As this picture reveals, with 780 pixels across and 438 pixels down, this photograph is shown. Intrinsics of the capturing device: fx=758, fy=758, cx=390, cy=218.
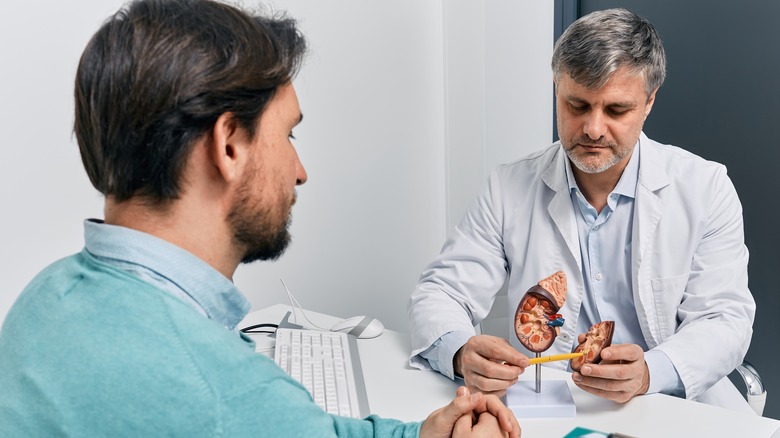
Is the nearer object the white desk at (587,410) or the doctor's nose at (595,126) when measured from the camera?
the white desk at (587,410)

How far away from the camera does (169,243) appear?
966 mm

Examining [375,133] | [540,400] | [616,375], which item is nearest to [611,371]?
[616,375]

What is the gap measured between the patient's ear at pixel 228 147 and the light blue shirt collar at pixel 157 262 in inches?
4.7

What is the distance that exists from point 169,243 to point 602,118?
1.27 meters

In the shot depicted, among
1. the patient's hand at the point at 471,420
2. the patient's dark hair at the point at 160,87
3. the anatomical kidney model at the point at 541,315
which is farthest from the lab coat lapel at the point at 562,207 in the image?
the patient's dark hair at the point at 160,87

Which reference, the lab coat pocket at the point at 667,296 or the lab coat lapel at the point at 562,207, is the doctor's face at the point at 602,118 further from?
the lab coat pocket at the point at 667,296

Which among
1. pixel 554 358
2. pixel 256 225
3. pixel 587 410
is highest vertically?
pixel 256 225

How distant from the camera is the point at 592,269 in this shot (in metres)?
1.97

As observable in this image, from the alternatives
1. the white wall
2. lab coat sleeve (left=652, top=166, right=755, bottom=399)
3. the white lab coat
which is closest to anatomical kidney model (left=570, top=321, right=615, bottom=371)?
lab coat sleeve (left=652, top=166, right=755, bottom=399)

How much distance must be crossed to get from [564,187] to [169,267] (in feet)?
4.29

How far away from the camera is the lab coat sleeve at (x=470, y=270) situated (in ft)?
6.24

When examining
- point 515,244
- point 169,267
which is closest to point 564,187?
point 515,244

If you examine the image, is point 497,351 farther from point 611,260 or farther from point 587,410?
point 611,260

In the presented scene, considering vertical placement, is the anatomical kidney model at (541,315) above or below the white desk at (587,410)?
above
